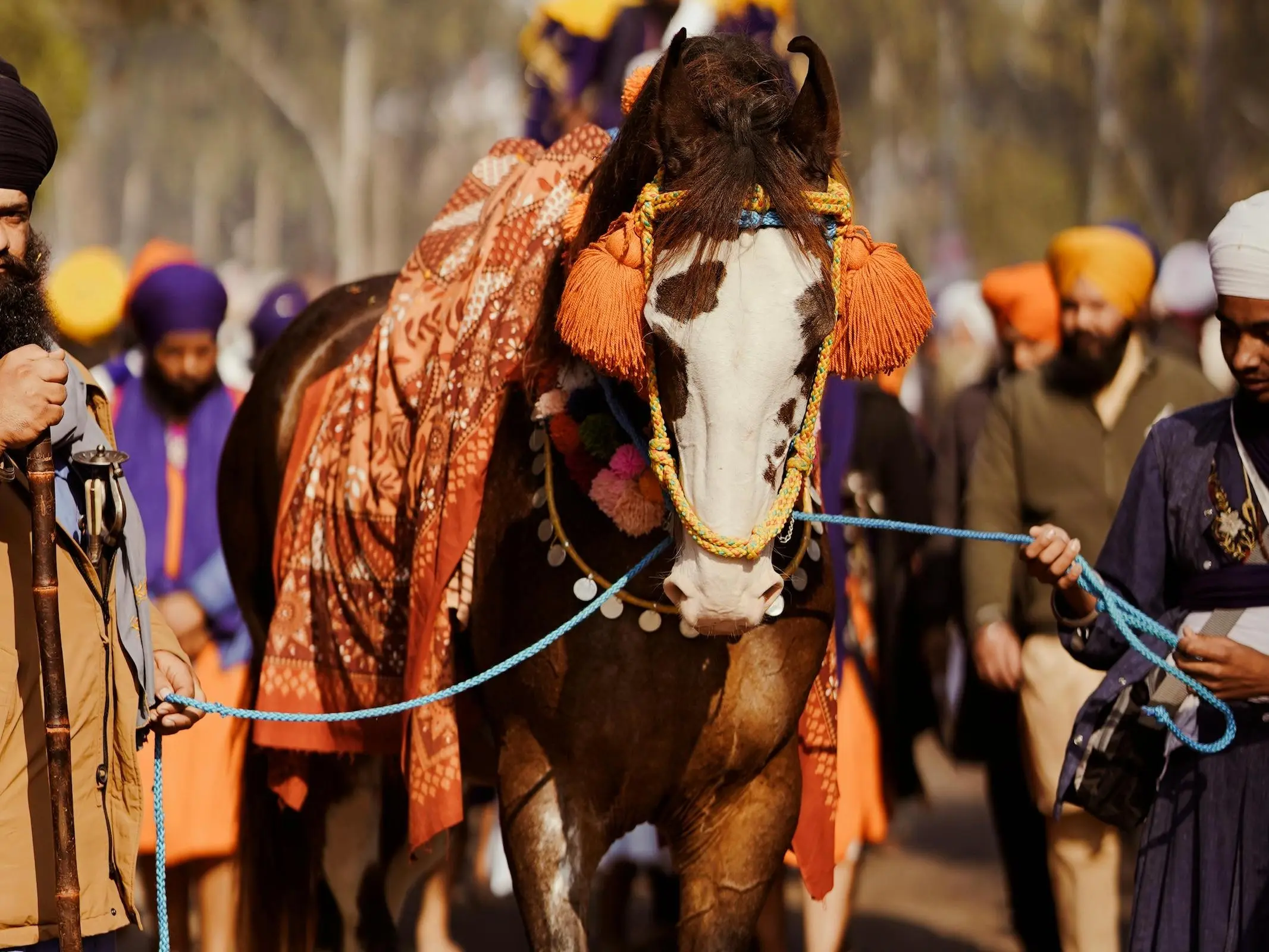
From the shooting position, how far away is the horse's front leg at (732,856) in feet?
13.1

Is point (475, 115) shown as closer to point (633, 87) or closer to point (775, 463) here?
point (633, 87)

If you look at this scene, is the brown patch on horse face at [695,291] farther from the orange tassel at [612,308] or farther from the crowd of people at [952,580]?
the crowd of people at [952,580]

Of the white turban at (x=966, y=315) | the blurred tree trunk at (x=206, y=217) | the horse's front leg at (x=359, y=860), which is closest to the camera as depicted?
the horse's front leg at (x=359, y=860)

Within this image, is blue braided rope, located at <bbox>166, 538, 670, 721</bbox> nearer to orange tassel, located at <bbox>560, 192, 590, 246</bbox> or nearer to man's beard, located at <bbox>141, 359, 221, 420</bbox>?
orange tassel, located at <bbox>560, 192, 590, 246</bbox>

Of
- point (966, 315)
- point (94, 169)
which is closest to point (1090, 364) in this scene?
point (966, 315)

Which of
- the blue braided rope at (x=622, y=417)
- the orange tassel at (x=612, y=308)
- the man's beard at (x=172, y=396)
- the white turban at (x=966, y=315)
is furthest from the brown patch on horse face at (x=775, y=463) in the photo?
the white turban at (x=966, y=315)

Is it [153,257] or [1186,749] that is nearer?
[1186,749]

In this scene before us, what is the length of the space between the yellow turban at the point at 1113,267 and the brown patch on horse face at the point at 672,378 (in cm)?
290

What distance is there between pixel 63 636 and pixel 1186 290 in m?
8.18

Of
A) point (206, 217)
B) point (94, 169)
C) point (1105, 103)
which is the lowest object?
point (1105, 103)

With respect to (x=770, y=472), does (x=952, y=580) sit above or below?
below

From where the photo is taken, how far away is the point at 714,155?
138 inches

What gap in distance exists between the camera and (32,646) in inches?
130

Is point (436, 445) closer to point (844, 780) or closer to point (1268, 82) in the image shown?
point (844, 780)
